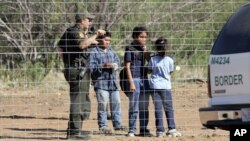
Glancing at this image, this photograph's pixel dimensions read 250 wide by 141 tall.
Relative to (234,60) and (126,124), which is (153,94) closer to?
(126,124)

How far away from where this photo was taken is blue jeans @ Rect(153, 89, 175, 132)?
510 inches

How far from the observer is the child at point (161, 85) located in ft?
42.5

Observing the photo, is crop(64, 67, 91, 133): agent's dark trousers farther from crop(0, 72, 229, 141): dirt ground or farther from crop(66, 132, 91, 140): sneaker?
crop(0, 72, 229, 141): dirt ground

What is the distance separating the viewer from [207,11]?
642 inches

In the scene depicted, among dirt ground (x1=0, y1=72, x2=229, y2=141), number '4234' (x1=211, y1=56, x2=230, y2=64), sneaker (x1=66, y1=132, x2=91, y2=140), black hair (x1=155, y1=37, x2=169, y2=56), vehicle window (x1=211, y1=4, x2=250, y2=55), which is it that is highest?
black hair (x1=155, y1=37, x2=169, y2=56)

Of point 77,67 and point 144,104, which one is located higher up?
point 77,67

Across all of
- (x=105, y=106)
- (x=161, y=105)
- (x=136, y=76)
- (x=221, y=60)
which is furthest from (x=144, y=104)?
(x=221, y=60)

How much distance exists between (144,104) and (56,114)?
2.61 metres

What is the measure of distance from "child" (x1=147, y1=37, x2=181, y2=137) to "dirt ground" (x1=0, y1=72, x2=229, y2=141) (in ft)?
0.79

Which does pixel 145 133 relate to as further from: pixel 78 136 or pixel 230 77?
pixel 230 77

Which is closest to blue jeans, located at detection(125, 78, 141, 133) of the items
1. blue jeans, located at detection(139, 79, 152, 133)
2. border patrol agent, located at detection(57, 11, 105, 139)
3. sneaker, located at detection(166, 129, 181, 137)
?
blue jeans, located at detection(139, 79, 152, 133)

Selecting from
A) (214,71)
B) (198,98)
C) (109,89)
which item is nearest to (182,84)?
(198,98)

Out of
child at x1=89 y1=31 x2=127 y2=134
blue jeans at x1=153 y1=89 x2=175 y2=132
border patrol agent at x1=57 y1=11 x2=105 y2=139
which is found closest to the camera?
border patrol agent at x1=57 y1=11 x2=105 y2=139

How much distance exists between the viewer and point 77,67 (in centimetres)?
1265
